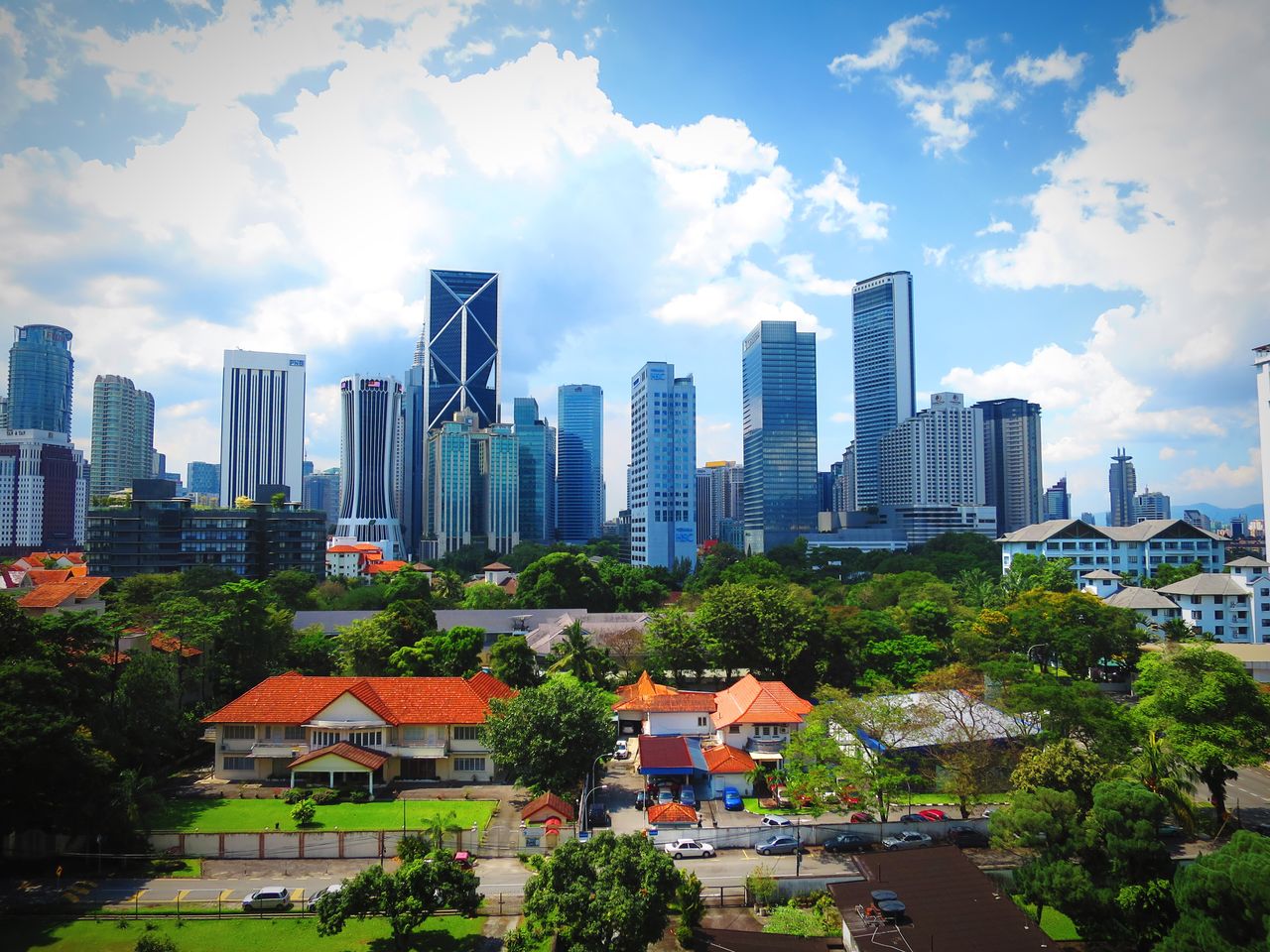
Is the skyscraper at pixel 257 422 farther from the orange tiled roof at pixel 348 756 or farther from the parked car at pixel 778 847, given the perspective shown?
the parked car at pixel 778 847

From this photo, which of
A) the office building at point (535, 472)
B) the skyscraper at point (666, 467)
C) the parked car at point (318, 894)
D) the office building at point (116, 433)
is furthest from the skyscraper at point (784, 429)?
the office building at point (116, 433)

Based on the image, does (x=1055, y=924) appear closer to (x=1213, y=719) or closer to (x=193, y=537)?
(x=1213, y=719)

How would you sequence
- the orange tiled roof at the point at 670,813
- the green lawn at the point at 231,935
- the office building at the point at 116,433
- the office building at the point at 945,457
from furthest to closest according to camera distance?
1. the office building at the point at 116,433
2. the office building at the point at 945,457
3. the orange tiled roof at the point at 670,813
4. the green lawn at the point at 231,935

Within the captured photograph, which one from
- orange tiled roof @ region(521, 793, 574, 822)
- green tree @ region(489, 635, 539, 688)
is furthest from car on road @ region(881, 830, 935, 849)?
green tree @ region(489, 635, 539, 688)

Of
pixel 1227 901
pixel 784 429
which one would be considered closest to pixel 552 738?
Result: pixel 1227 901

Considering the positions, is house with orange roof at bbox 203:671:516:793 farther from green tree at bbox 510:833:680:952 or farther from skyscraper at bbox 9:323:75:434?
skyscraper at bbox 9:323:75:434

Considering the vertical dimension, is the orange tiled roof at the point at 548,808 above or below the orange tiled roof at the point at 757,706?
below

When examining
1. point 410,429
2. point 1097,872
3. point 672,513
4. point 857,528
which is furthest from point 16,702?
point 410,429

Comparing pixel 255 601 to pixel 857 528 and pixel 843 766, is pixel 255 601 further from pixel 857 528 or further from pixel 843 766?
pixel 857 528
